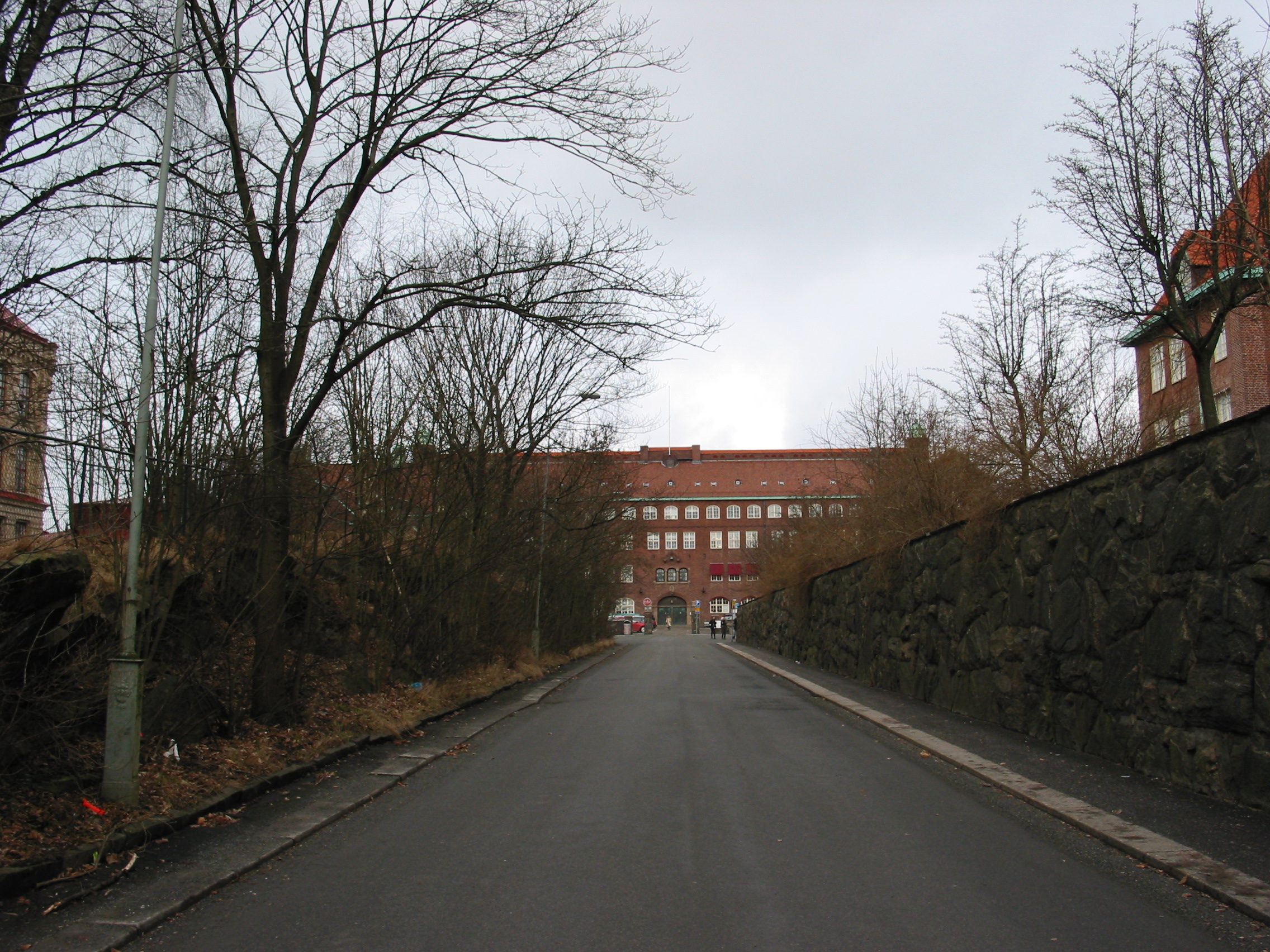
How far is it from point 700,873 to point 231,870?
9.19 ft

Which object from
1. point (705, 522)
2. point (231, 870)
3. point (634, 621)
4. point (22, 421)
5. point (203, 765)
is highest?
point (705, 522)

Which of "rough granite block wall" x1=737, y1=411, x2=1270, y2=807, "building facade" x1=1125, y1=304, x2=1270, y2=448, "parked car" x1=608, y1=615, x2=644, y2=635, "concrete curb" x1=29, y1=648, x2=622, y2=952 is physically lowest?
"parked car" x1=608, y1=615, x2=644, y2=635

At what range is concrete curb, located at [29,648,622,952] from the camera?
466 cm

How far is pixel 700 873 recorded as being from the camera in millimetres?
5805

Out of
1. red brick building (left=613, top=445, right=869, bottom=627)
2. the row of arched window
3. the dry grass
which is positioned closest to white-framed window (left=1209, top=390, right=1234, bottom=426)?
the dry grass

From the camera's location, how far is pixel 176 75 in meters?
7.88

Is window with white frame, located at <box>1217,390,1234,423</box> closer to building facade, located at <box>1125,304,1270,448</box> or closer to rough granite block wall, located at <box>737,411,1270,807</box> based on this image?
building facade, located at <box>1125,304,1270,448</box>

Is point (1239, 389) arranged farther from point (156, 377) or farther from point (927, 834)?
point (156, 377)

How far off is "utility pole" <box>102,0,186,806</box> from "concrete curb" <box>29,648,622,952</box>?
44.2 inches

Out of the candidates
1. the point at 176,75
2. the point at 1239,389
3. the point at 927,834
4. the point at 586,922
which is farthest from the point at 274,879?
the point at 1239,389

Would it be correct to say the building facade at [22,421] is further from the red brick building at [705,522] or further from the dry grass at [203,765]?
the red brick building at [705,522]

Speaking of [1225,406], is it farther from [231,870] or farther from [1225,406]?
[231,870]

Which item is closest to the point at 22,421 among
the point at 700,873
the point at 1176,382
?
the point at 700,873

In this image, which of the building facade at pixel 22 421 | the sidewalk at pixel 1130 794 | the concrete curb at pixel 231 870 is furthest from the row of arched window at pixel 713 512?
the building facade at pixel 22 421
